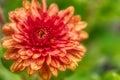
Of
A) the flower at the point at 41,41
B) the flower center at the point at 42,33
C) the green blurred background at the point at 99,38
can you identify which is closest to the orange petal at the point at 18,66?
the flower at the point at 41,41

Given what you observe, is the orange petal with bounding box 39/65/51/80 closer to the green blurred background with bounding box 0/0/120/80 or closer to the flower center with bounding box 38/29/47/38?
the flower center with bounding box 38/29/47/38

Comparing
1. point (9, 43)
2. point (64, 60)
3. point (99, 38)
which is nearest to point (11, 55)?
point (9, 43)

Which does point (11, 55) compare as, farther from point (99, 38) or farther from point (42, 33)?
point (99, 38)

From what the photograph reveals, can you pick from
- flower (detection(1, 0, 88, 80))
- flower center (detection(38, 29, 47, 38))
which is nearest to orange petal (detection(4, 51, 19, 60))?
flower (detection(1, 0, 88, 80))

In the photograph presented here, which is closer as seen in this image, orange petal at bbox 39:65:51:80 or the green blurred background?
orange petal at bbox 39:65:51:80

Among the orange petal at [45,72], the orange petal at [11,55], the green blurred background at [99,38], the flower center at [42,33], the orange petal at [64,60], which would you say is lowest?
the green blurred background at [99,38]

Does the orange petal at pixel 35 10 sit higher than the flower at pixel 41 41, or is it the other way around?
the orange petal at pixel 35 10

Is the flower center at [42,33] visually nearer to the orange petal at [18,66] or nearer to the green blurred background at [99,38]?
the orange petal at [18,66]

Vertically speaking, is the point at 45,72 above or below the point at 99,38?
above
